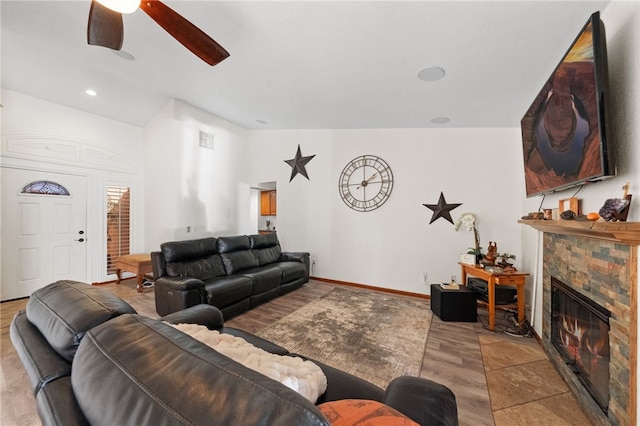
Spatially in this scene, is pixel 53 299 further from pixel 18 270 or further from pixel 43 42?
pixel 18 270

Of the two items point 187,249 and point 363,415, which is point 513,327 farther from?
point 187,249

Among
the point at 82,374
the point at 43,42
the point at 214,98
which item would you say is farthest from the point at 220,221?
the point at 82,374

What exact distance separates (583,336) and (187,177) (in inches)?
201

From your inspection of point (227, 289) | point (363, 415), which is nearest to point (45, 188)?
point (227, 289)

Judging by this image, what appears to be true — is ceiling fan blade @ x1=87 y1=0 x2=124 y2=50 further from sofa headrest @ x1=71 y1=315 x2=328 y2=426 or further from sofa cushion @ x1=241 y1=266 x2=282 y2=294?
sofa cushion @ x1=241 y1=266 x2=282 y2=294

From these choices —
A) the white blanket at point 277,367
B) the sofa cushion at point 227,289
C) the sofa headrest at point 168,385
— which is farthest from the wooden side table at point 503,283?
the sofa headrest at point 168,385

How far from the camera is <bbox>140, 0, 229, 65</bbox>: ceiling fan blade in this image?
5.08 ft

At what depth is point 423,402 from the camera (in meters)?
0.93

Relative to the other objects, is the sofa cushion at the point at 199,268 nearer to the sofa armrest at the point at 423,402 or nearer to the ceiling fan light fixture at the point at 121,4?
the ceiling fan light fixture at the point at 121,4

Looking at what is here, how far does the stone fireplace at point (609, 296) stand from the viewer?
1.25 metres

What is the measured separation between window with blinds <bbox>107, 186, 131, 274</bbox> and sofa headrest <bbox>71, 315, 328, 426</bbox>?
15.9 feet

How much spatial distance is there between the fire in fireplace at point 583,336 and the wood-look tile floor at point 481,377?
0.21m

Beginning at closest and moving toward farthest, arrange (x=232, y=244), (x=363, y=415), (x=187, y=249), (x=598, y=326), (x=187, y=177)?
1. (x=363, y=415)
2. (x=598, y=326)
3. (x=187, y=249)
4. (x=232, y=244)
5. (x=187, y=177)

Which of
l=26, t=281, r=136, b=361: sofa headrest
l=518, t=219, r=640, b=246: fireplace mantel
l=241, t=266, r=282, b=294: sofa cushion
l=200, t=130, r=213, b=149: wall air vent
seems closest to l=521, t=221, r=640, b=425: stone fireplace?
l=518, t=219, r=640, b=246: fireplace mantel
